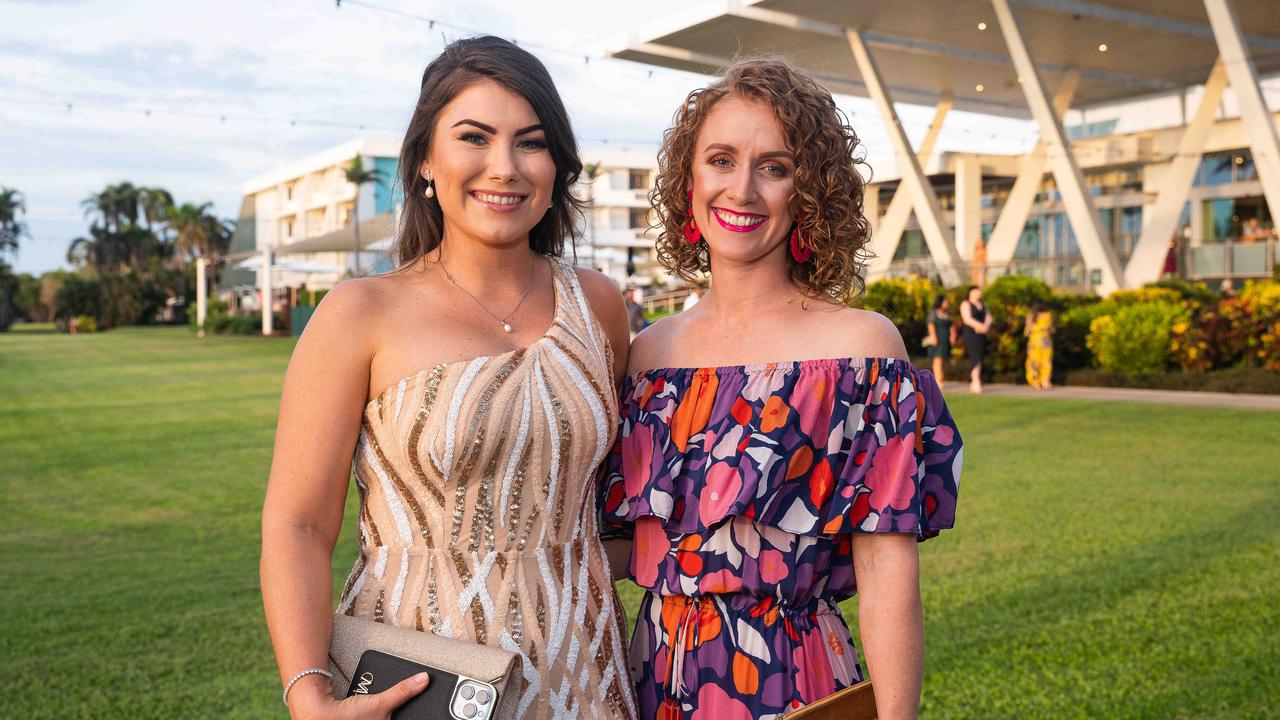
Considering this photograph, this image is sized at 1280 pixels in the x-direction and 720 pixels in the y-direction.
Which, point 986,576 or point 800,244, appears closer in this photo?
point 800,244

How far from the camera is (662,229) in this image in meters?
2.60

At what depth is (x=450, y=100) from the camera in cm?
220

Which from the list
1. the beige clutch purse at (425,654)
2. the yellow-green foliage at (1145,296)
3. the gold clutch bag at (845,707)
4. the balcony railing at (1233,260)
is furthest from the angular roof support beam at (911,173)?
the beige clutch purse at (425,654)

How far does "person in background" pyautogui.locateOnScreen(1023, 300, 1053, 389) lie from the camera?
59.6ft

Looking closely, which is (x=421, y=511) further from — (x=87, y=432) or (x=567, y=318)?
(x=87, y=432)

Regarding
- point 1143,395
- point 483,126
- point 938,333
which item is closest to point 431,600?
point 483,126

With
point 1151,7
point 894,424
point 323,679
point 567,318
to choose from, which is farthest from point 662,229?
point 1151,7

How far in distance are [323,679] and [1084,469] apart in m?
9.20

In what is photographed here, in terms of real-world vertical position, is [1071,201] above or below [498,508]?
above

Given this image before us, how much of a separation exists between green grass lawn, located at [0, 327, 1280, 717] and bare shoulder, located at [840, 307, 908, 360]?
284 centimetres

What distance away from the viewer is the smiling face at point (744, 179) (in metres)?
2.21

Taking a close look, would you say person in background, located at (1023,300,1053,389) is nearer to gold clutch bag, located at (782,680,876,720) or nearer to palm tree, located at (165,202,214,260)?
gold clutch bag, located at (782,680,876,720)

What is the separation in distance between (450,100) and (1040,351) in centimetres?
1738

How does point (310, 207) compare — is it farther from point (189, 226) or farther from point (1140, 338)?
point (1140, 338)
